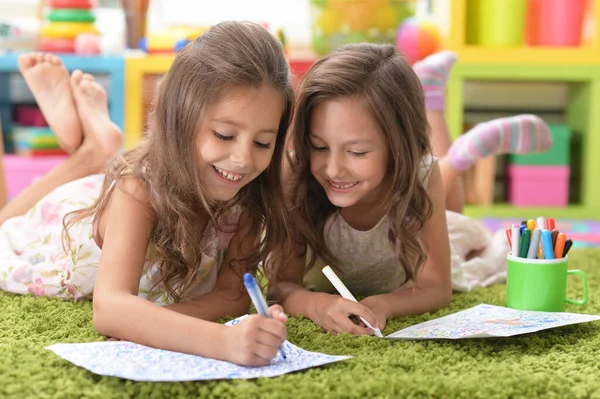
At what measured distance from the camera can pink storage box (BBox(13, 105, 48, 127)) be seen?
2686mm

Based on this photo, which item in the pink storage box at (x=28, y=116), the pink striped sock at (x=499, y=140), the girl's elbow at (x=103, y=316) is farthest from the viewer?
the pink storage box at (x=28, y=116)

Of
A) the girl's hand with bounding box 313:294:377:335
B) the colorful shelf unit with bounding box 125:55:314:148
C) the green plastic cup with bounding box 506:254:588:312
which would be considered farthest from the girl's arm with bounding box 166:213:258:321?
the colorful shelf unit with bounding box 125:55:314:148

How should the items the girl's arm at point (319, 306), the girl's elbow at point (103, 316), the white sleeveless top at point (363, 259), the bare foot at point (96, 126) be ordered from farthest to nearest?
the bare foot at point (96, 126) → the white sleeveless top at point (363, 259) → the girl's arm at point (319, 306) → the girl's elbow at point (103, 316)

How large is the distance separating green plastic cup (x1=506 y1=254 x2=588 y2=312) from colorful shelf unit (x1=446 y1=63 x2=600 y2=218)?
4.33 ft

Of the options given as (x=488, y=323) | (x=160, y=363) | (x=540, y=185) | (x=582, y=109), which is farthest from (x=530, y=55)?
(x=160, y=363)

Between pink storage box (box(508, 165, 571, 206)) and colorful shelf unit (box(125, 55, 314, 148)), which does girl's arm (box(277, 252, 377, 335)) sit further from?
pink storage box (box(508, 165, 571, 206))

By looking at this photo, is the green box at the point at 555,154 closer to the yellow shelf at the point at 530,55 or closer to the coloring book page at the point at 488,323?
the yellow shelf at the point at 530,55

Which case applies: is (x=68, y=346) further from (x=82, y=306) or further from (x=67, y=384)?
(x=82, y=306)

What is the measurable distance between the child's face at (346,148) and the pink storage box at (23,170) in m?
1.54

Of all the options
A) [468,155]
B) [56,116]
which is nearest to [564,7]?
[468,155]

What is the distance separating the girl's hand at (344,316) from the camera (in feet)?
3.75

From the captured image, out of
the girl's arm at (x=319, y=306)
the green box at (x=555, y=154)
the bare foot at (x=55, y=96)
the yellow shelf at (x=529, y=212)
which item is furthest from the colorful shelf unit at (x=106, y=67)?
the girl's arm at (x=319, y=306)

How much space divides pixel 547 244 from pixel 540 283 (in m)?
0.06

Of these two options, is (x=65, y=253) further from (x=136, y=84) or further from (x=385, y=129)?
(x=136, y=84)
